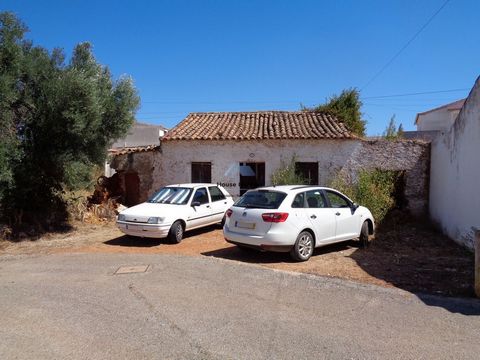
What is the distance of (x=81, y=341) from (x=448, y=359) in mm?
3697

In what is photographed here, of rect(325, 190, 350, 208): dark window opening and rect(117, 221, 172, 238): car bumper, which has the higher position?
rect(325, 190, 350, 208): dark window opening

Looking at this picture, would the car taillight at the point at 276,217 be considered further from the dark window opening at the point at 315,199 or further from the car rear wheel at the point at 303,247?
the dark window opening at the point at 315,199

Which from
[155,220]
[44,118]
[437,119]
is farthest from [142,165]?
[437,119]

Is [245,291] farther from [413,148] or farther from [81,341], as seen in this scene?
[413,148]

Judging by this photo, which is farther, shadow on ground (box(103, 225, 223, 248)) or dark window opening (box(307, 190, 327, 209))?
shadow on ground (box(103, 225, 223, 248))

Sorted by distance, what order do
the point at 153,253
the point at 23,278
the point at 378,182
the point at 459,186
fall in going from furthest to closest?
the point at 378,182 → the point at 459,186 → the point at 153,253 → the point at 23,278

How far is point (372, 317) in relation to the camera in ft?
16.8

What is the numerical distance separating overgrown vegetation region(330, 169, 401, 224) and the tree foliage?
320 inches

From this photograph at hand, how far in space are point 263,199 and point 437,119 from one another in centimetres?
2902

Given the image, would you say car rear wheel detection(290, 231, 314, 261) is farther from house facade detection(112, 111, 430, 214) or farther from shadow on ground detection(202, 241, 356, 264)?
house facade detection(112, 111, 430, 214)

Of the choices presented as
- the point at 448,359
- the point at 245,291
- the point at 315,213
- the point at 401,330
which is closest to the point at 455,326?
the point at 401,330

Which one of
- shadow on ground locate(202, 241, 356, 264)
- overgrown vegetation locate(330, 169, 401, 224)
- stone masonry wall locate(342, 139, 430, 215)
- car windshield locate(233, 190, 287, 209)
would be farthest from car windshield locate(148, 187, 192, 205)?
stone masonry wall locate(342, 139, 430, 215)

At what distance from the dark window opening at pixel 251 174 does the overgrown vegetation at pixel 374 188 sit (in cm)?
272

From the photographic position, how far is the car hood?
34.2 ft
